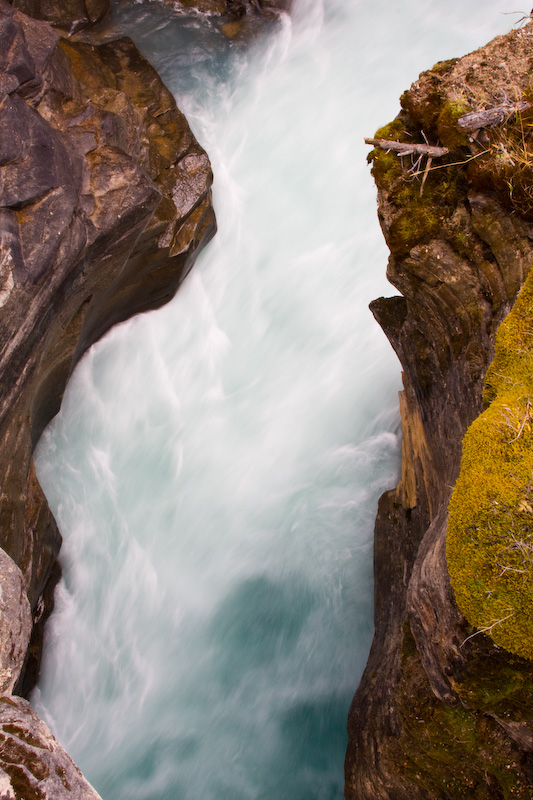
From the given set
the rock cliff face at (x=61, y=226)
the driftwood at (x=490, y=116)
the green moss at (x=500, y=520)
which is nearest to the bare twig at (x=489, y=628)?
the green moss at (x=500, y=520)

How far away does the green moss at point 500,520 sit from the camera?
4.77 metres

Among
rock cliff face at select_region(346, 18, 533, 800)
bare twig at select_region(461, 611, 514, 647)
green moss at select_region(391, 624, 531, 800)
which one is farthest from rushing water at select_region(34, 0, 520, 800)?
bare twig at select_region(461, 611, 514, 647)

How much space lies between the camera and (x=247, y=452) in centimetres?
1202

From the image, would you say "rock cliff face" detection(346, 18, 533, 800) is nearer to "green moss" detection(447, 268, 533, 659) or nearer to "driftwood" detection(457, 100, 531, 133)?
"driftwood" detection(457, 100, 531, 133)

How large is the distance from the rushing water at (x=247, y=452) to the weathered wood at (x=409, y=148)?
5751 mm

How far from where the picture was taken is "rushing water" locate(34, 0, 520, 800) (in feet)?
35.1

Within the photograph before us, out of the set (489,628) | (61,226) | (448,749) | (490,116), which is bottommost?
(448,749)

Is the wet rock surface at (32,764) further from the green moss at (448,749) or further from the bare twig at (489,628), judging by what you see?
the green moss at (448,749)

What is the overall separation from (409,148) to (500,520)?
4.57 meters

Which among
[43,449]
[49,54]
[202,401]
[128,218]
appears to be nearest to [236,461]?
[202,401]

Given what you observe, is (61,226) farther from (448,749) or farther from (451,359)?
(448,749)

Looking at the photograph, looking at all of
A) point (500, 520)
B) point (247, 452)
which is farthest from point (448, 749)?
point (247, 452)

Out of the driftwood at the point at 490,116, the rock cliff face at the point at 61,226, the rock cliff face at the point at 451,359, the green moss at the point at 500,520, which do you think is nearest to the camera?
the green moss at the point at 500,520

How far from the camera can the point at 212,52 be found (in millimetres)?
13844
